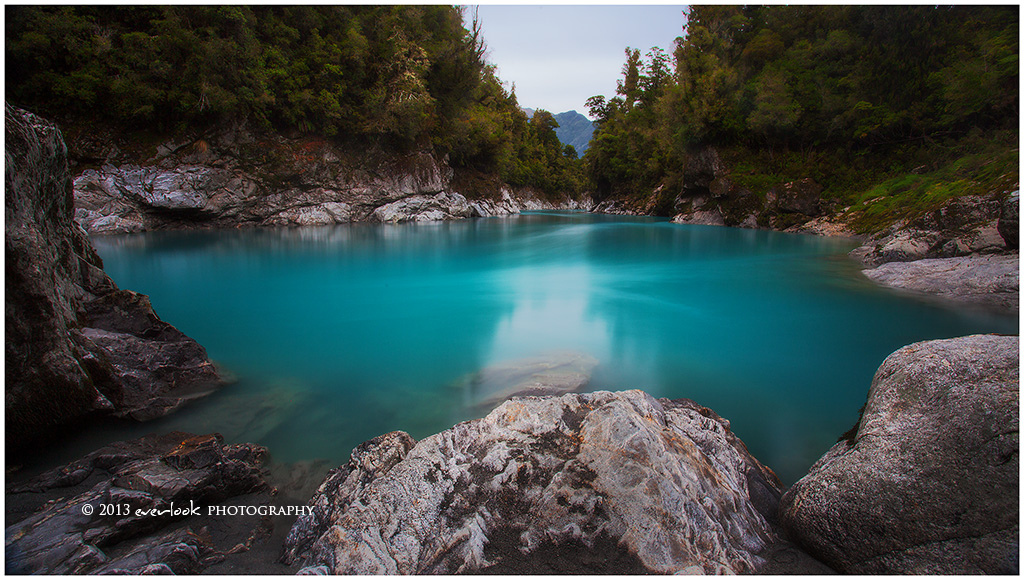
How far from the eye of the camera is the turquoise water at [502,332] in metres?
3.37

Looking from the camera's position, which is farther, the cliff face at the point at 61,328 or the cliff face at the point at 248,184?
the cliff face at the point at 248,184

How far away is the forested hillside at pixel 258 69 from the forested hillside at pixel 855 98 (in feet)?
51.7

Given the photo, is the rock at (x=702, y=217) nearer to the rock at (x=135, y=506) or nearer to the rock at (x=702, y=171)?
the rock at (x=702, y=171)

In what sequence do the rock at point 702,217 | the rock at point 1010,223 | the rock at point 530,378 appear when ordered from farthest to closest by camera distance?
the rock at point 702,217
the rock at point 1010,223
the rock at point 530,378

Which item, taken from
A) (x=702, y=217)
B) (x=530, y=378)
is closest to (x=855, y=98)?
(x=702, y=217)

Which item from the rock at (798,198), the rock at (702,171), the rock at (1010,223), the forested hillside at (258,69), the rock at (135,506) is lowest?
the rock at (135,506)

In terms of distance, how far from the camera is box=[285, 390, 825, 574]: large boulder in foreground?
167cm

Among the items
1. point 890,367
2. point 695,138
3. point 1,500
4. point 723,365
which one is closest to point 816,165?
point 695,138

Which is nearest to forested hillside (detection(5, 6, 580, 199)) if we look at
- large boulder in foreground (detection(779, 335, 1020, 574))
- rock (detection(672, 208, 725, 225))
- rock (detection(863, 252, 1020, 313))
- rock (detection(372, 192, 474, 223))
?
rock (detection(372, 192, 474, 223))

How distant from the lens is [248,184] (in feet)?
63.2

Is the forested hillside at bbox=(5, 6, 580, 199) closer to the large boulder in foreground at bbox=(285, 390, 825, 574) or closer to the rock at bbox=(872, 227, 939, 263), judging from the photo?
the large boulder in foreground at bbox=(285, 390, 825, 574)

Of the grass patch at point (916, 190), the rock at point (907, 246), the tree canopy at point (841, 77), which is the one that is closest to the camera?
the rock at point (907, 246)

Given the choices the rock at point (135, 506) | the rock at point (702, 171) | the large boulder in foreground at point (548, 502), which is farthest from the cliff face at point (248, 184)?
the large boulder in foreground at point (548, 502)

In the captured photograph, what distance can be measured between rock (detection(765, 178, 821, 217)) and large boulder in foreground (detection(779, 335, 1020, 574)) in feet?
72.8
